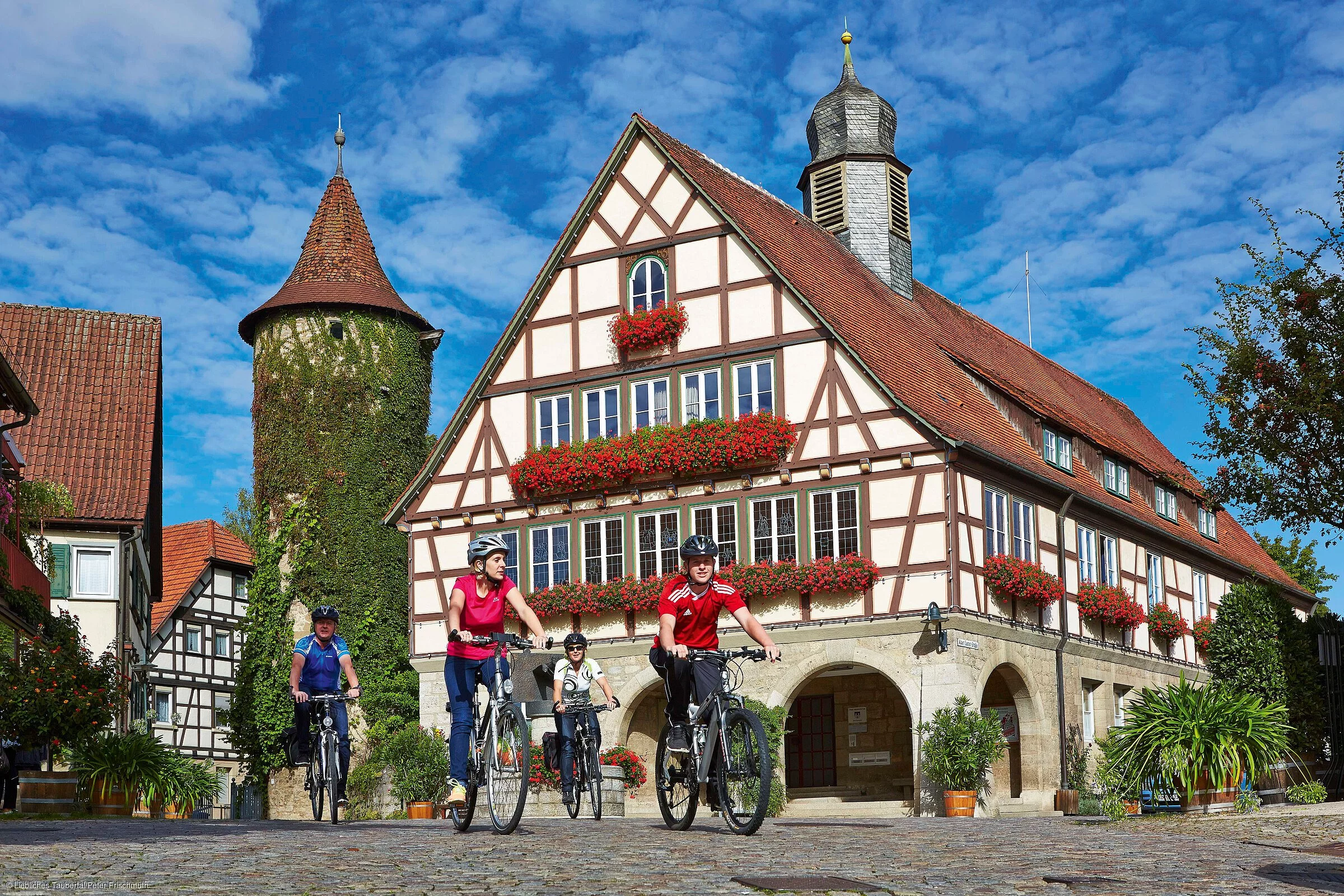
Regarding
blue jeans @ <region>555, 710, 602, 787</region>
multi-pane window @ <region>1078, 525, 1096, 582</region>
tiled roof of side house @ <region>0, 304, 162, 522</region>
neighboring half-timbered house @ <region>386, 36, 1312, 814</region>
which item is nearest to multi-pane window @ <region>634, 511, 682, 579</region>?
neighboring half-timbered house @ <region>386, 36, 1312, 814</region>

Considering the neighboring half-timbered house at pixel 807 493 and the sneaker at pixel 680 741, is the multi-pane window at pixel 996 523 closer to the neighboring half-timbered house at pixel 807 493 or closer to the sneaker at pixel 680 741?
the neighboring half-timbered house at pixel 807 493

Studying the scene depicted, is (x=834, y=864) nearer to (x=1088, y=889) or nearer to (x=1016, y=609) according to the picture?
(x=1088, y=889)

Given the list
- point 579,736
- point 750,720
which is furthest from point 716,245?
point 750,720

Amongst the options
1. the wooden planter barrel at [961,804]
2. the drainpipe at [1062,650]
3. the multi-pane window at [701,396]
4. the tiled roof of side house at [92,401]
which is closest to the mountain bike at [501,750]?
the wooden planter barrel at [961,804]

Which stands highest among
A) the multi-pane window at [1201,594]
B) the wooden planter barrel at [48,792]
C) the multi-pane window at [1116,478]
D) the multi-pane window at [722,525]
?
the multi-pane window at [1116,478]

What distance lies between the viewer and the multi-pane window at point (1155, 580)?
32250mm

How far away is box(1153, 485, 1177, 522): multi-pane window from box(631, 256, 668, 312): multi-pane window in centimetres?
1225

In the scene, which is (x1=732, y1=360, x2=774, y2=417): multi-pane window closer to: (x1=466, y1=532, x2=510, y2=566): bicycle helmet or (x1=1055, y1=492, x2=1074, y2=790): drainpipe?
(x1=1055, y1=492, x2=1074, y2=790): drainpipe

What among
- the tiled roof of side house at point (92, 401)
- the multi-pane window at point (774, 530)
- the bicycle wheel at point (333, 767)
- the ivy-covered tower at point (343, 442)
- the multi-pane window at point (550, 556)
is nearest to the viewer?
the bicycle wheel at point (333, 767)

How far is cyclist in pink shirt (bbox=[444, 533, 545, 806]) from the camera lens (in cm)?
1087

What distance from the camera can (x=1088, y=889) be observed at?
7.83 m

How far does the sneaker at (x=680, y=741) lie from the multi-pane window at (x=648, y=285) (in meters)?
17.9

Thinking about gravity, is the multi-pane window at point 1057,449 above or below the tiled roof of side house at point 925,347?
below

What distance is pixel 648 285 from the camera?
28562 millimetres
